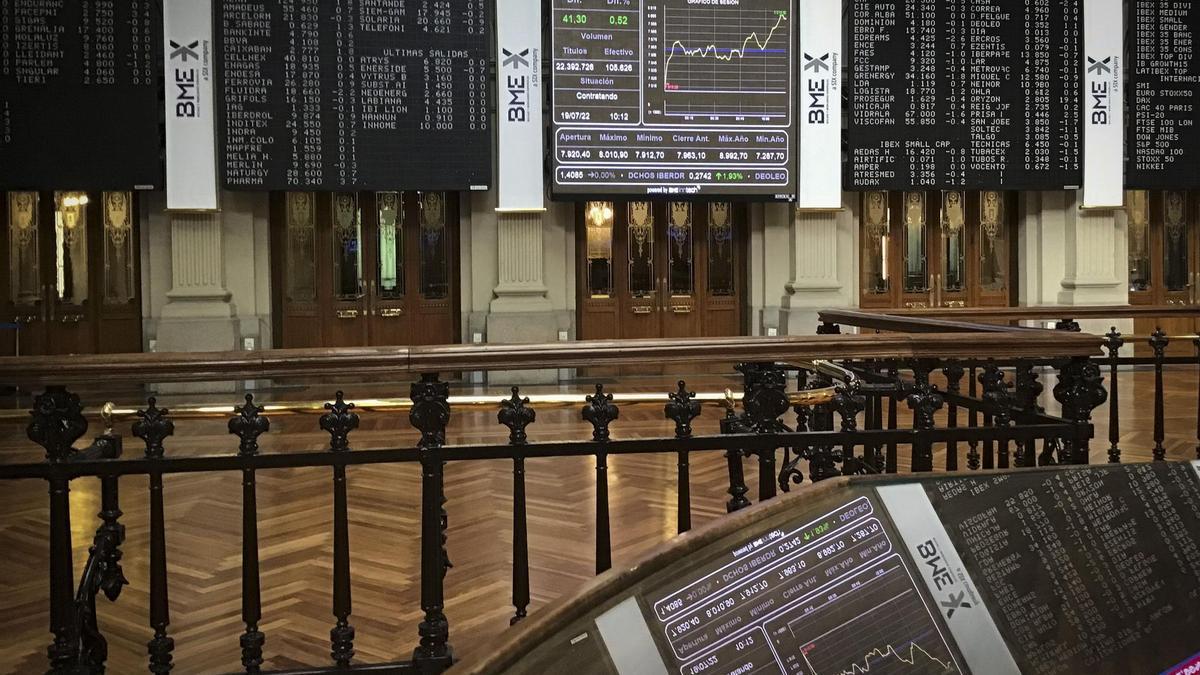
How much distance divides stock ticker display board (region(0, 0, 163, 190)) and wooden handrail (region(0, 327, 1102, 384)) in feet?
22.8

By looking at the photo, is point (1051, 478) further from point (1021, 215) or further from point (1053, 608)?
point (1021, 215)

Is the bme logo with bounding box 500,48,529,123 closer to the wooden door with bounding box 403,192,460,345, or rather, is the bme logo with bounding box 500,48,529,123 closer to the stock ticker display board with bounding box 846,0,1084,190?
the wooden door with bounding box 403,192,460,345

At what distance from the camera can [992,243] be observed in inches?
422

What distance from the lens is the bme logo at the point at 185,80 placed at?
877cm

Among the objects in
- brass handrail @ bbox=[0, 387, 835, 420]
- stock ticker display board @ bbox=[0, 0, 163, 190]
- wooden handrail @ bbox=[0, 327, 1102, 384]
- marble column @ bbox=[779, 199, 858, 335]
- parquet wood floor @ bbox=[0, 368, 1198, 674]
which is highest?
stock ticker display board @ bbox=[0, 0, 163, 190]

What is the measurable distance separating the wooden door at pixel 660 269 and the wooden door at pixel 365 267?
1353 mm

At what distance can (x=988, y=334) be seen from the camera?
284 centimetres

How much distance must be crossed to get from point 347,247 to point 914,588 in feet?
26.9

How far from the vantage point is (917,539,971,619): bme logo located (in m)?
2.36

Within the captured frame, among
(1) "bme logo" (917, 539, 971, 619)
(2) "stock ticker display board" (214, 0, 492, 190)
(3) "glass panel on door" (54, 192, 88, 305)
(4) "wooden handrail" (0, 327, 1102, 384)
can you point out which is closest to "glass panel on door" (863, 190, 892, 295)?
(2) "stock ticker display board" (214, 0, 492, 190)

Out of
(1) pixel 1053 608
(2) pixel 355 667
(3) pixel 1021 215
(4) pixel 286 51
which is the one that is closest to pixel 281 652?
(2) pixel 355 667

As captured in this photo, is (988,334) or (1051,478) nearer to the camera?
(1051,478)

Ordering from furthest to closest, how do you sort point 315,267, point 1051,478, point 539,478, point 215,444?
Answer: 1. point 315,267
2. point 215,444
3. point 539,478
4. point 1051,478

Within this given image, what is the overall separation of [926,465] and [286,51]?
7.53 m
